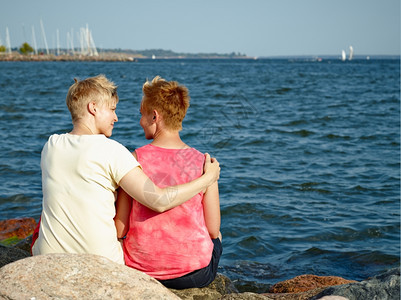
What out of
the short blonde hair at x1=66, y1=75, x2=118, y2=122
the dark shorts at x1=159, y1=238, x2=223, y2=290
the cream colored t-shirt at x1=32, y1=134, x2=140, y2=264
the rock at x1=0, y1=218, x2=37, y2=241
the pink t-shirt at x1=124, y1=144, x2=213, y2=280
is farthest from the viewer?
the rock at x1=0, y1=218, x2=37, y2=241

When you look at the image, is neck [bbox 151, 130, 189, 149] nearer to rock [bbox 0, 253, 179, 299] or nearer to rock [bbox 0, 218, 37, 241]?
rock [bbox 0, 253, 179, 299]

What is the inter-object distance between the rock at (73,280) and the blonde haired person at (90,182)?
17cm

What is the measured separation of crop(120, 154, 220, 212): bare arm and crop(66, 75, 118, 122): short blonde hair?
48cm

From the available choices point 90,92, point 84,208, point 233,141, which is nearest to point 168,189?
point 84,208

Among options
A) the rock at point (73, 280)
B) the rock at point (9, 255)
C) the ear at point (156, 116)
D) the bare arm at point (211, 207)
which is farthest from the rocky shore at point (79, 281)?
the rock at point (9, 255)

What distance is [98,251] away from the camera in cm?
287

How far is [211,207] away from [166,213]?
33cm

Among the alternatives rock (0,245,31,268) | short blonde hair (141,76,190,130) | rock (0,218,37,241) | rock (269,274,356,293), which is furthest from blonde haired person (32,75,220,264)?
rock (0,218,37,241)

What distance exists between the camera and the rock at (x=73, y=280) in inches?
99.1

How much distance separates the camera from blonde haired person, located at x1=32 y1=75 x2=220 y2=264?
2719 millimetres

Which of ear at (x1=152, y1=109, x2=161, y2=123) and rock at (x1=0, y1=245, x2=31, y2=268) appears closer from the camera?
ear at (x1=152, y1=109, x2=161, y2=123)

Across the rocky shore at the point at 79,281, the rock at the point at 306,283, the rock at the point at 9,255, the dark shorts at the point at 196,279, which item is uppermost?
the rocky shore at the point at 79,281

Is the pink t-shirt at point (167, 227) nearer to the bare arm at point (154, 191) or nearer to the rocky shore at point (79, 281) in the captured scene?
the bare arm at point (154, 191)

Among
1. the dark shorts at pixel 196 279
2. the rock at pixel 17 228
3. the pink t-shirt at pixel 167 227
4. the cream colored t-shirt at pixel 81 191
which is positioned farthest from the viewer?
the rock at pixel 17 228
